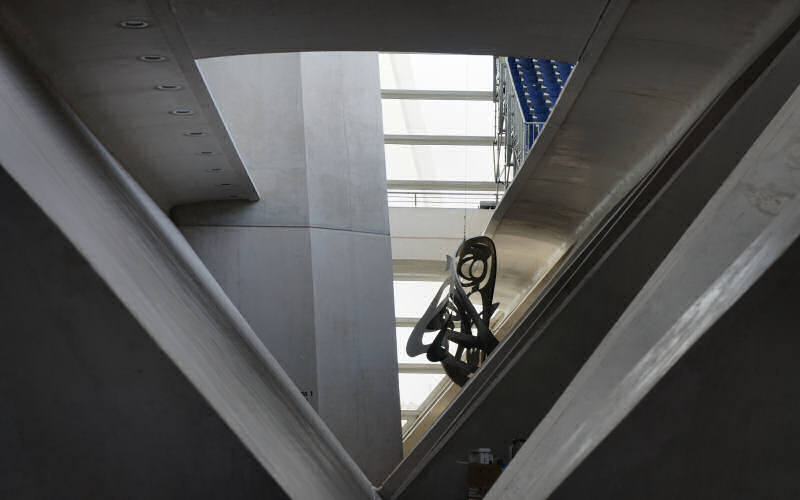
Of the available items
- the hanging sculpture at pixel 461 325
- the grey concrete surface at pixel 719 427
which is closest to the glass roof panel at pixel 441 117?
the hanging sculpture at pixel 461 325

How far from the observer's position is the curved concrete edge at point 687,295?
277 centimetres

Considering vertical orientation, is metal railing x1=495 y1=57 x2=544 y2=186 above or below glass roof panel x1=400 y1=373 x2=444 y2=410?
above

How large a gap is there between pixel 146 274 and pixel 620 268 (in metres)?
3.61

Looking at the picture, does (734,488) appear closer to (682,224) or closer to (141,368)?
(141,368)

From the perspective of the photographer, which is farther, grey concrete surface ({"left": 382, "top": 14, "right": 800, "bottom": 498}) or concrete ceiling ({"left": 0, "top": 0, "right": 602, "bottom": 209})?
concrete ceiling ({"left": 0, "top": 0, "right": 602, "bottom": 209})

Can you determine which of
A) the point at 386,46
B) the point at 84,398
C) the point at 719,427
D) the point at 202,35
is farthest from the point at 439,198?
the point at 719,427

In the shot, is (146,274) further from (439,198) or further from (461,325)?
(439,198)

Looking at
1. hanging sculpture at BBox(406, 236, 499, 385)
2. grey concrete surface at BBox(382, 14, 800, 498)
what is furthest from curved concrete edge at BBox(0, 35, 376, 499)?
hanging sculpture at BBox(406, 236, 499, 385)

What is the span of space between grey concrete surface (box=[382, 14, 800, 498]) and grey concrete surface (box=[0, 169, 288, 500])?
143 inches

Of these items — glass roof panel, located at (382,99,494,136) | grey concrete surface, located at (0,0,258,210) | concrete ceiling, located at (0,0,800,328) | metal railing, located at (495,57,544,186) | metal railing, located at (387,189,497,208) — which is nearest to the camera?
grey concrete surface, located at (0,0,258,210)

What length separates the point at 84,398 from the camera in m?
3.50

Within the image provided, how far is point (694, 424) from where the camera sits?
2.77 m

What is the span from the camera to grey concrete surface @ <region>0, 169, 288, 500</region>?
344cm

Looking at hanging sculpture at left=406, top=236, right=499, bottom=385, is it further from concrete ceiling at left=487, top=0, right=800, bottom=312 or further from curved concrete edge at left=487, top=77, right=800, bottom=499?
curved concrete edge at left=487, top=77, right=800, bottom=499
